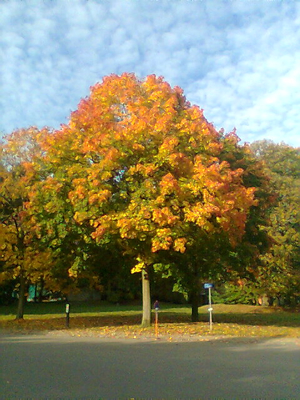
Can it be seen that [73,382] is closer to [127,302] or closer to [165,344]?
[165,344]

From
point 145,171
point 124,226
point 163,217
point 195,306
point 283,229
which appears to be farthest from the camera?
point 283,229

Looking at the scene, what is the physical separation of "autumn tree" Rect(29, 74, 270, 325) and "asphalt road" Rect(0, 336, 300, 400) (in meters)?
4.32

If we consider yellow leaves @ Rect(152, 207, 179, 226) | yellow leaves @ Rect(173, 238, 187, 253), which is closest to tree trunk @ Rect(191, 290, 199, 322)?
yellow leaves @ Rect(173, 238, 187, 253)

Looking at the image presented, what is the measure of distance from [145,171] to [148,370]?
27.4 feet

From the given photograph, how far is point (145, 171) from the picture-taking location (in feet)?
50.5

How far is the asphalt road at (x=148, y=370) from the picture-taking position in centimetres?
663

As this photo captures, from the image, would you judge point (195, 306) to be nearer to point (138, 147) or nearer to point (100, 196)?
point (100, 196)

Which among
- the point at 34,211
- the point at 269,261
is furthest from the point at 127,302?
the point at 34,211

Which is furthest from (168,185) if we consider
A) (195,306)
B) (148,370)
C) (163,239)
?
(195,306)

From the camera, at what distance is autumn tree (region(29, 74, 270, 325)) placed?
14.7 m

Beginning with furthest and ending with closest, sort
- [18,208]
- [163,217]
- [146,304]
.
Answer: [18,208] < [146,304] < [163,217]

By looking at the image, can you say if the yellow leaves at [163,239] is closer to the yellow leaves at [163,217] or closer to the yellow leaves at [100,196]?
the yellow leaves at [163,217]

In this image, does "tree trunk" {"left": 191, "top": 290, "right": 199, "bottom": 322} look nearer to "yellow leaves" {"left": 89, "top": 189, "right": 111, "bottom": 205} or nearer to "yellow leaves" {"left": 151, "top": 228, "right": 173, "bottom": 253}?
"yellow leaves" {"left": 151, "top": 228, "right": 173, "bottom": 253}

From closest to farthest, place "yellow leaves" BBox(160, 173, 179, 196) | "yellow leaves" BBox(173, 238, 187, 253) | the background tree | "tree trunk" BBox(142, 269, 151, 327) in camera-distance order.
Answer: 1. "yellow leaves" BBox(160, 173, 179, 196)
2. "yellow leaves" BBox(173, 238, 187, 253)
3. "tree trunk" BBox(142, 269, 151, 327)
4. the background tree
